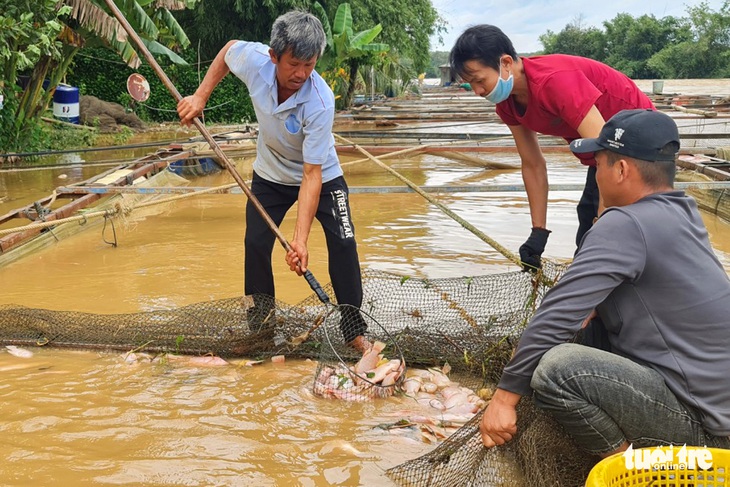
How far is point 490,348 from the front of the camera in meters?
3.46

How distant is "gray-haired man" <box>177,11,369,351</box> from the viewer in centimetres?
336

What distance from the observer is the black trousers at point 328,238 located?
3.81 metres

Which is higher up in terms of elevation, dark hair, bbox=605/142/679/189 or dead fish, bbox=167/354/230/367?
dark hair, bbox=605/142/679/189

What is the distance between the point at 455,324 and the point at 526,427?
150cm

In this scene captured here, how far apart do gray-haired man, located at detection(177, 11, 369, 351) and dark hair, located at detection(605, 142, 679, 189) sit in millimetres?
1725

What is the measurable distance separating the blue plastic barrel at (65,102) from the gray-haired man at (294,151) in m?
14.1

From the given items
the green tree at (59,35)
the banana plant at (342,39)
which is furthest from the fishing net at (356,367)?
the banana plant at (342,39)

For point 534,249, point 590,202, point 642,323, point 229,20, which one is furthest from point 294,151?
point 229,20

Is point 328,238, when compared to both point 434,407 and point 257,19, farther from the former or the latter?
point 257,19

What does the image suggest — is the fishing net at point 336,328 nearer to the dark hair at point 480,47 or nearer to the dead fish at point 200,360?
the dead fish at point 200,360

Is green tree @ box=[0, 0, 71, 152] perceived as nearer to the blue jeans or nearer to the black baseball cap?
the black baseball cap

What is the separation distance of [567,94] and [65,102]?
15.7m

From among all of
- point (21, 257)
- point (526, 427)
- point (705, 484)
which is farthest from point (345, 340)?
point (21, 257)

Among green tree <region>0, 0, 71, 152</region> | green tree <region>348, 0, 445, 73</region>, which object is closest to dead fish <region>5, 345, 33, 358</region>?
green tree <region>0, 0, 71, 152</region>
